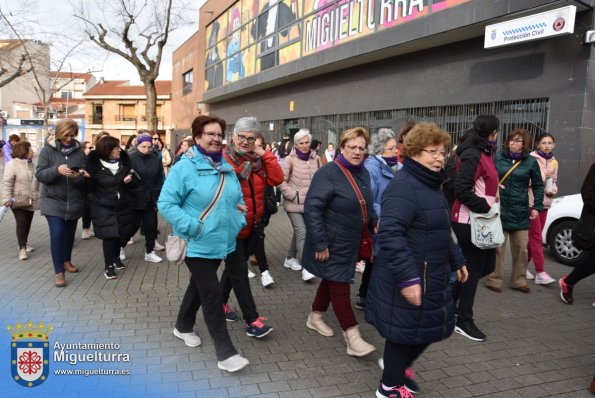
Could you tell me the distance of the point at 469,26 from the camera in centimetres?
984

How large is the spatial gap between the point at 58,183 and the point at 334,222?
3584mm

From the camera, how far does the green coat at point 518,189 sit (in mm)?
5156

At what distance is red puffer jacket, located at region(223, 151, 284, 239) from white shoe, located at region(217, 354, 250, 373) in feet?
3.72

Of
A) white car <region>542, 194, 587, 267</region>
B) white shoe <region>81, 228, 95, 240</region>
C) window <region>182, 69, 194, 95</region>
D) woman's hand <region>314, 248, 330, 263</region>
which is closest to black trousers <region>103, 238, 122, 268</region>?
white shoe <region>81, 228, 95, 240</region>

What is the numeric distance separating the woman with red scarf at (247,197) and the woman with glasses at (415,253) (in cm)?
137

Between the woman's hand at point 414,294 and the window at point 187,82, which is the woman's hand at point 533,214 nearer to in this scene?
the woman's hand at point 414,294

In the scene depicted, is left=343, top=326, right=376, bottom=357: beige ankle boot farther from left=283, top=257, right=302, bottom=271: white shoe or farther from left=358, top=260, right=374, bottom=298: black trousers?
left=283, top=257, right=302, bottom=271: white shoe

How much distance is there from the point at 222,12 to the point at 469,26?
1885cm

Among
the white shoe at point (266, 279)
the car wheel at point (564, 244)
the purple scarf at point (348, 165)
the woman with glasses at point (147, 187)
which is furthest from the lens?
the car wheel at point (564, 244)

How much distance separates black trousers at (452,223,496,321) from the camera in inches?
163

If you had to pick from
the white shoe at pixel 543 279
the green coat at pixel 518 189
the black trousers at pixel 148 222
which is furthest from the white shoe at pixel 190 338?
the white shoe at pixel 543 279

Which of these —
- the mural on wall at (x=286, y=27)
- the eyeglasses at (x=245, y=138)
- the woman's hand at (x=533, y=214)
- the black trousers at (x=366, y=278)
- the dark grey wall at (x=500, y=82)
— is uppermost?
the mural on wall at (x=286, y=27)

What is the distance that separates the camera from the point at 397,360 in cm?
293

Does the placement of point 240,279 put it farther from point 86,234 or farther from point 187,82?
point 187,82
